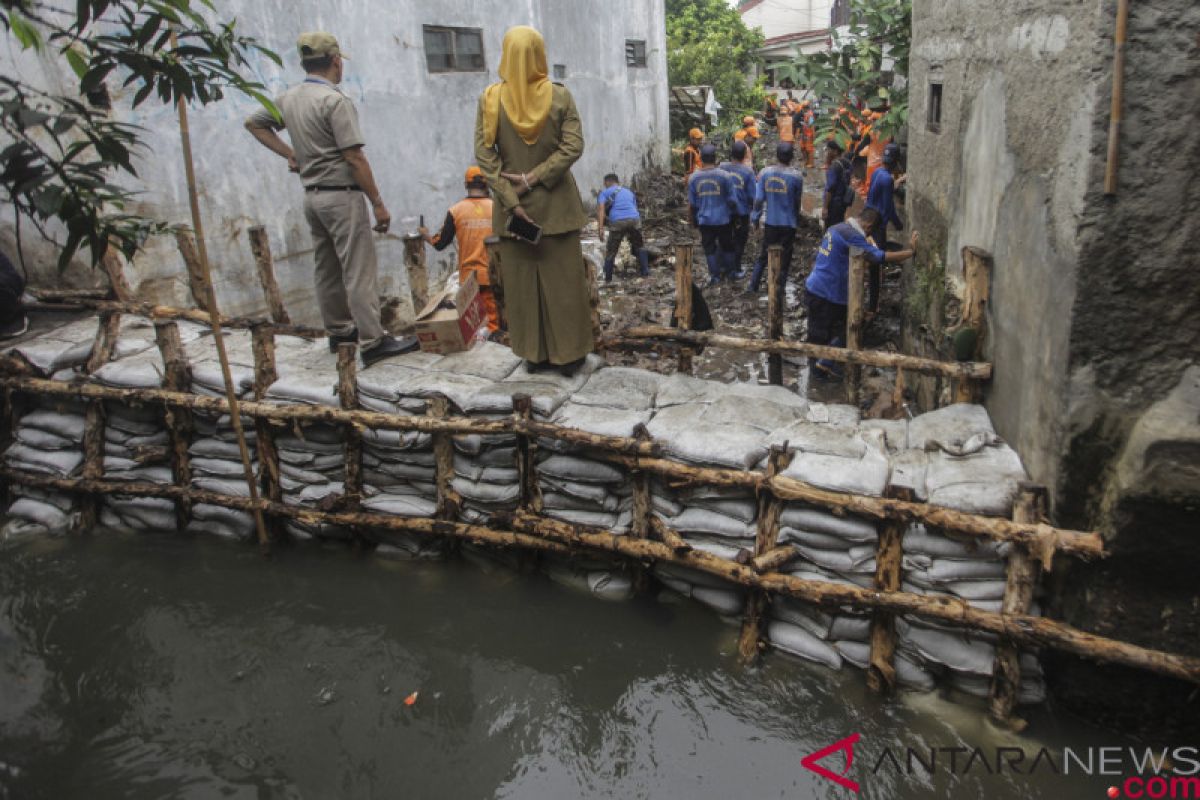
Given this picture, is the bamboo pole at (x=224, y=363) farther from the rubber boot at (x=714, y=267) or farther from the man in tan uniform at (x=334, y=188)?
the rubber boot at (x=714, y=267)

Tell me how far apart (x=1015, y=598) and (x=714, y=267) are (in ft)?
20.9

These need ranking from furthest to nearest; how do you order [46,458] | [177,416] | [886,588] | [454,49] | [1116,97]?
[454,49], [46,458], [177,416], [886,588], [1116,97]

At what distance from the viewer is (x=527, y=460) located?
3.77 metres

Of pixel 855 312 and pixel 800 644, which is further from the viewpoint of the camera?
pixel 855 312

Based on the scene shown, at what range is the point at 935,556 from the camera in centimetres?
309

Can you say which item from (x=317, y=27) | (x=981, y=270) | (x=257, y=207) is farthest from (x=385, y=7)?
(x=981, y=270)

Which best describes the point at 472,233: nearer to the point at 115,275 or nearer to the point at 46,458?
the point at 115,275

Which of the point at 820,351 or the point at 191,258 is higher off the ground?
the point at 191,258

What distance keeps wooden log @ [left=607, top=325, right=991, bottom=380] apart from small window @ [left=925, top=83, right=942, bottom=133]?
1.91 metres

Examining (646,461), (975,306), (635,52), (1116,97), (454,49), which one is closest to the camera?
(1116,97)

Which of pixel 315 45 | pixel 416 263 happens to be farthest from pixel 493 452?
pixel 315 45

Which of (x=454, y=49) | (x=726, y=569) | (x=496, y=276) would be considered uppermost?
(x=454, y=49)

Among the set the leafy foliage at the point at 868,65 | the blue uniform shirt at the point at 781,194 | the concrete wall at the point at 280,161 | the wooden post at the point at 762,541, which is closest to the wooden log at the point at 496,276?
the wooden post at the point at 762,541

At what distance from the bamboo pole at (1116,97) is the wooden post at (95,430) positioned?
15.9 ft
